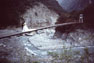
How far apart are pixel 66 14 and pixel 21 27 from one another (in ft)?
3.29

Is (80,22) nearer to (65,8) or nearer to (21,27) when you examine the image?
(65,8)

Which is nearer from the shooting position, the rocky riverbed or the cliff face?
the rocky riverbed

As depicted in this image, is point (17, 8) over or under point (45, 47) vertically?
over

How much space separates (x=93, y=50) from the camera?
2934 millimetres

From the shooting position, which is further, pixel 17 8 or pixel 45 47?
Answer: pixel 17 8

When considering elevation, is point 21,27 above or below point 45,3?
below

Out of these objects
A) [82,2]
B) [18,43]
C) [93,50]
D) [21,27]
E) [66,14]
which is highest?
[82,2]

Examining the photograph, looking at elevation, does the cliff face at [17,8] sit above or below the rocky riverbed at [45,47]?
above

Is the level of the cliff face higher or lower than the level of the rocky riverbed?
higher

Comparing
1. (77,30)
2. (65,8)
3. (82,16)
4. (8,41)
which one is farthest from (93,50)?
(8,41)

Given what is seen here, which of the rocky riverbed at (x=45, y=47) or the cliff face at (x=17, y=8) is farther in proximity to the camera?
the cliff face at (x=17, y=8)

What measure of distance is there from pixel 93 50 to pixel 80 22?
664mm

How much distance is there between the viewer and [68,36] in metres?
3.08

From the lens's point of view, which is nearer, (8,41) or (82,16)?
(8,41)
